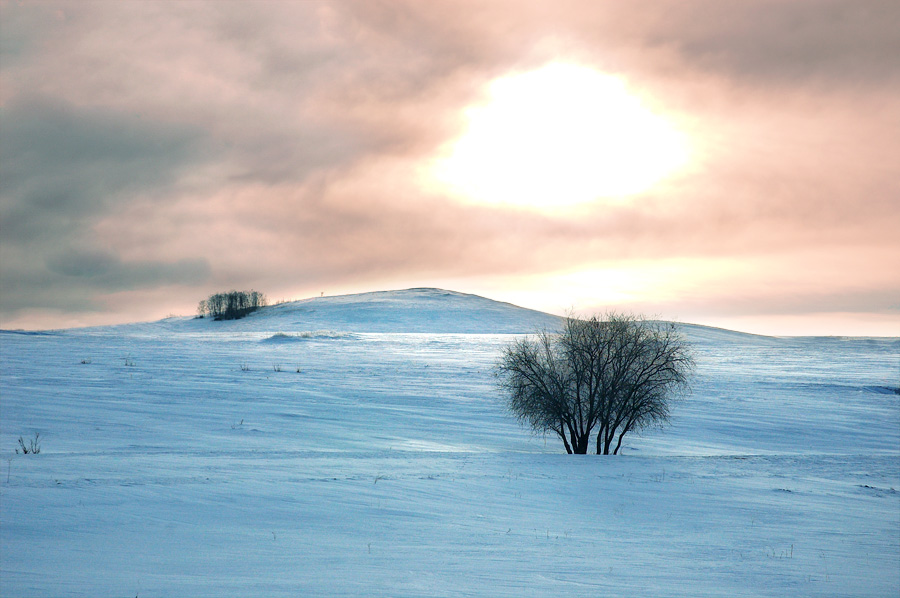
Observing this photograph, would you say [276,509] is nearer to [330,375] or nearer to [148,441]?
[148,441]

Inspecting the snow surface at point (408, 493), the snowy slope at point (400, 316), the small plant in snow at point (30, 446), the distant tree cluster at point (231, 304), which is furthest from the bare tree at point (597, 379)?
the distant tree cluster at point (231, 304)

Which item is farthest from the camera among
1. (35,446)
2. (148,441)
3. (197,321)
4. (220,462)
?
(197,321)

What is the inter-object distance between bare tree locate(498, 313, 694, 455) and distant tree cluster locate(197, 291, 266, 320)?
87.3 metres

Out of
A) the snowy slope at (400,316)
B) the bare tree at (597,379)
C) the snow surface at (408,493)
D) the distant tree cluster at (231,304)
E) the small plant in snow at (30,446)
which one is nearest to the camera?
the snow surface at (408,493)

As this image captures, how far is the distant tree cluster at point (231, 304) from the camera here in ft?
355

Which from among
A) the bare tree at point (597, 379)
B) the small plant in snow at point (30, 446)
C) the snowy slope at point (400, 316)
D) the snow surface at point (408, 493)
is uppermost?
the snowy slope at point (400, 316)

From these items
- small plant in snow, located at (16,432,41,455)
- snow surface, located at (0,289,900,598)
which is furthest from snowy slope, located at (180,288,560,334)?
small plant in snow, located at (16,432,41,455)

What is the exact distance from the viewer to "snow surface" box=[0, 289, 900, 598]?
10.6 meters

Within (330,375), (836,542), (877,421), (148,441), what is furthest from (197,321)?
(836,542)

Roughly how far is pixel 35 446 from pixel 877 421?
126 ft

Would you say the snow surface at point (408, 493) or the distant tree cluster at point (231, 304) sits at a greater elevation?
the distant tree cluster at point (231, 304)

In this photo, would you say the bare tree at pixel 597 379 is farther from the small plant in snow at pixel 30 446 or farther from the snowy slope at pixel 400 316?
the snowy slope at pixel 400 316

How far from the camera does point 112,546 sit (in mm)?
11133

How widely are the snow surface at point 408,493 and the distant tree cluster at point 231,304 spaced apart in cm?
6866
